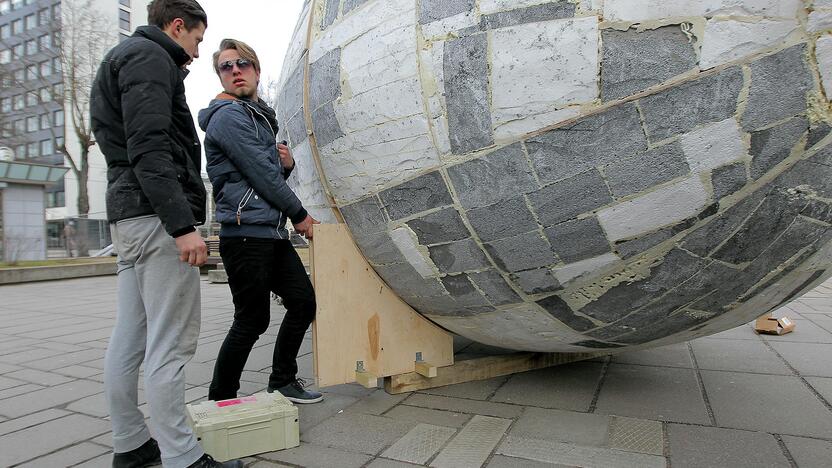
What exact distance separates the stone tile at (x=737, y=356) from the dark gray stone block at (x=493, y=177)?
2.41m

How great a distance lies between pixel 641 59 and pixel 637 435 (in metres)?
1.64

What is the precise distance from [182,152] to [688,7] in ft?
6.17

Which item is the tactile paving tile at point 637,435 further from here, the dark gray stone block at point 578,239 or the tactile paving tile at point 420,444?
the dark gray stone block at point 578,239

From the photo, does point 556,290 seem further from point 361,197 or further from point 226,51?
point 226,51

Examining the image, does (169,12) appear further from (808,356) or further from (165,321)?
(808,356)

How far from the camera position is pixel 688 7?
1.70 meters

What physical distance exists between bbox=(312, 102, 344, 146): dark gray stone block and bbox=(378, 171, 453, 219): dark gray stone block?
1.20 ft

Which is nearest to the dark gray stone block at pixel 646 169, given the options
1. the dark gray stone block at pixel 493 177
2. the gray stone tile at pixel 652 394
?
the dark gray stone block at pixel 493 177

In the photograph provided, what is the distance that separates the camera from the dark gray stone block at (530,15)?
5.95 ft

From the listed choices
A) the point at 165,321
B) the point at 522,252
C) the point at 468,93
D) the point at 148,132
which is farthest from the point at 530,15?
the point at 165,321

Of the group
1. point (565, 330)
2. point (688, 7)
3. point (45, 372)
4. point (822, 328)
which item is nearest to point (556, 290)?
point (565, 330)

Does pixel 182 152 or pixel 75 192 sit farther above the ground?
pixel 75 192

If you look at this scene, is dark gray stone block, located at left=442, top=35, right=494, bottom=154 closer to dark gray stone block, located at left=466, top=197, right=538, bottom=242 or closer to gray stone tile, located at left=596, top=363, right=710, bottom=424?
dark gray stone block, located at left=466, top=197, right=538, bottom=242

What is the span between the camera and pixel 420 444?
2391 mm
